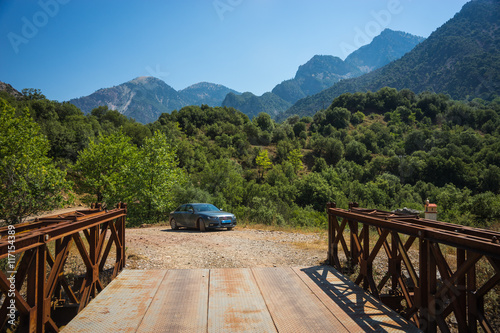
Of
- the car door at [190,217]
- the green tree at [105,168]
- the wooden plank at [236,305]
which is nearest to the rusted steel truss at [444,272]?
the wooden plank at [236,305]

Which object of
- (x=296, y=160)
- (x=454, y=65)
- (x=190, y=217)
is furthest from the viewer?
(x=454, y=65)

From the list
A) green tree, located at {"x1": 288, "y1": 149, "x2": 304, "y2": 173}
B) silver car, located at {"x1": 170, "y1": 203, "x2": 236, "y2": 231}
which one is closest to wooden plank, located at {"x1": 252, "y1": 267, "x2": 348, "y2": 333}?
silver car, located at {"x1": 170, "y1": 203, "x2": 236, "y2": 231}

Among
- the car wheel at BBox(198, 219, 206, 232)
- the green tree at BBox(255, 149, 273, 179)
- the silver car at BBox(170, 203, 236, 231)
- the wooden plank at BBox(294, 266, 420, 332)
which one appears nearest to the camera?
the wooden plank at BBox(294, 266, 420, 332)

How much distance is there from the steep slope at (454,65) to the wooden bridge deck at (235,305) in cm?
13881

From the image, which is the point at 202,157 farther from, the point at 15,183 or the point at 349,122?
the point at 349,122

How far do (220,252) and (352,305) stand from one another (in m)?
5.93

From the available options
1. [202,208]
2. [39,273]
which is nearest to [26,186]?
[202,208]

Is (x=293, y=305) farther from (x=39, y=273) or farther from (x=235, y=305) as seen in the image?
(x=39, y=273)

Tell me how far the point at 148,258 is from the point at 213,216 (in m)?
6.47

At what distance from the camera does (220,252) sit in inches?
393

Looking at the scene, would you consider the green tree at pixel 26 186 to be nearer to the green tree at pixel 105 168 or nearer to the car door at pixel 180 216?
the car door at pixel 180 216

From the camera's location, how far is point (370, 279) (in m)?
5.33

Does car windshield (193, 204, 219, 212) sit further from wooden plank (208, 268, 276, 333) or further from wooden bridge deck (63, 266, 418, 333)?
wooden plank (208, 268, 276, 333)

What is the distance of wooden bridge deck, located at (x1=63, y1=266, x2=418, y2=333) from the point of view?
390 cm
